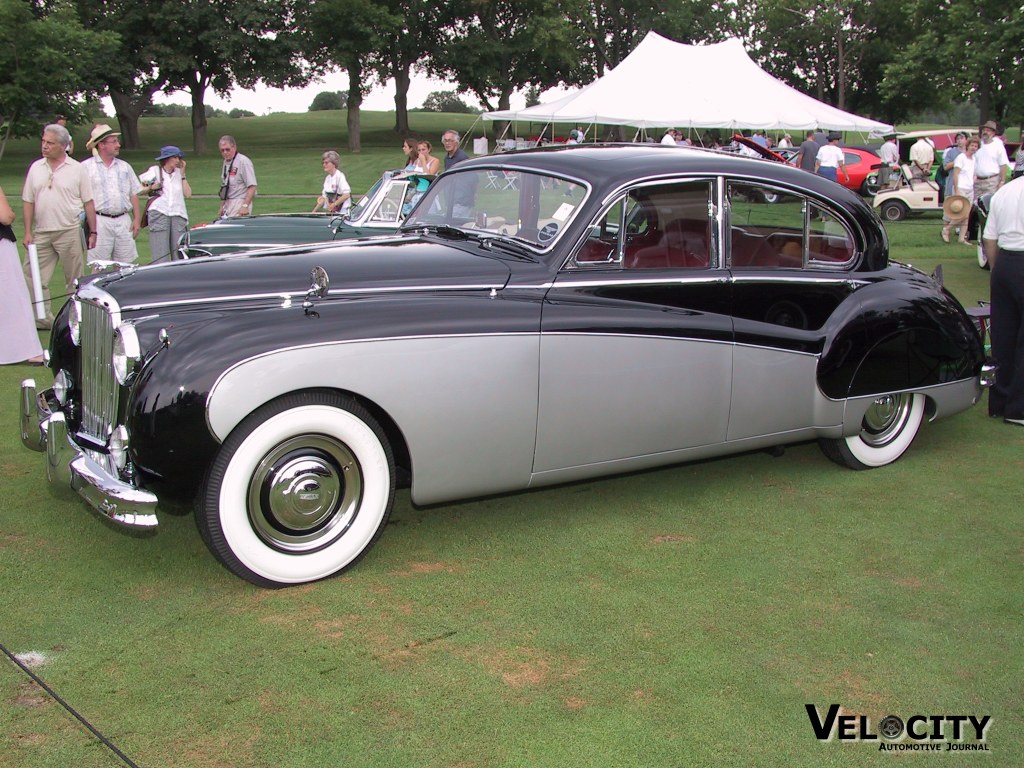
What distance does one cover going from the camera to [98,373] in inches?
Answer: 162

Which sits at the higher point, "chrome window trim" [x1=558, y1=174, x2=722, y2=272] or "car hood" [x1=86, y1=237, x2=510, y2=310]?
"chrome window trim" [x1=558, y1=174, x2=722, y2=272]

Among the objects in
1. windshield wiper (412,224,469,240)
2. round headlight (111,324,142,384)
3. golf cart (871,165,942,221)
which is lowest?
round headlight (111,324,142,384)

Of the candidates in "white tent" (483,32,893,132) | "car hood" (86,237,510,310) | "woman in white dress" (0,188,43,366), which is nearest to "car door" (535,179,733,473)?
"car hood" (86,237,510,310)

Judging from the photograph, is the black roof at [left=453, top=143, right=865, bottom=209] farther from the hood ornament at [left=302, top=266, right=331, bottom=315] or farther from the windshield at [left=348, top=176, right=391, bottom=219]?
the windshield at [left=348, top=176, right=391, bottom=219]

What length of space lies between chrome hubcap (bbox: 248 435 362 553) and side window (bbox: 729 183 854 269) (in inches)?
87.9

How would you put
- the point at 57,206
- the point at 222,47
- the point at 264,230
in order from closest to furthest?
the point at 57,206, the point at 264,230, the point at 222,47

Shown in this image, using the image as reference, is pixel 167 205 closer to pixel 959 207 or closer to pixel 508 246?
pixel 508 246

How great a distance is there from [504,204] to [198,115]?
43775 mm

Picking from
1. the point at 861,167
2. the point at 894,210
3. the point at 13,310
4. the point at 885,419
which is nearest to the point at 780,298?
the point at 885,419

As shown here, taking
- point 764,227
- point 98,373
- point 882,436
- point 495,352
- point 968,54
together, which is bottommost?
point 882,436

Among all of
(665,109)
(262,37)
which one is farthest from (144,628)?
(262,37)

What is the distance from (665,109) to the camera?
2303 cm

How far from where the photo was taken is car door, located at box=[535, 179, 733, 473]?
439 cm

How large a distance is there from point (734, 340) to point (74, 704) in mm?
3263
